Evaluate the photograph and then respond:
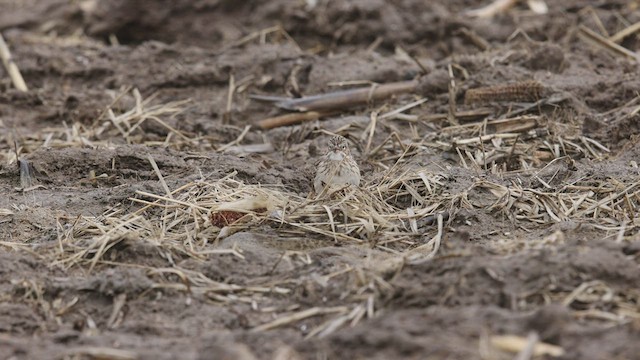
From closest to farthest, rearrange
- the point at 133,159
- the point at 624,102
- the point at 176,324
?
the point at 176,324 → the point at 133,159 → the point at 624,102

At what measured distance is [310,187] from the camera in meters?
7.38

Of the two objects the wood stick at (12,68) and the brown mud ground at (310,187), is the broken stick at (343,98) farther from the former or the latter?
the wood stick at (12,68)

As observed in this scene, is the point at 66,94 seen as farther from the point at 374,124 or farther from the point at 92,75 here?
the point at 374,124

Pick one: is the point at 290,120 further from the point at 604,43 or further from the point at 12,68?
the point at 604,43

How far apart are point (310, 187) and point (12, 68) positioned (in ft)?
12.4

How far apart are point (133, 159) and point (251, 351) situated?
3.40 metres

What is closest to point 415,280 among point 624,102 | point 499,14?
point 624,102

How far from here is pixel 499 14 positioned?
10641mm

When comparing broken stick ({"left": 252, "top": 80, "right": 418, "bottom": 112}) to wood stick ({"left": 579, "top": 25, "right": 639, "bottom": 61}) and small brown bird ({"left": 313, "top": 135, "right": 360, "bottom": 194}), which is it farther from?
wood stick ({"left": 579, "top": 25, "right": 639, "bottom": 61})

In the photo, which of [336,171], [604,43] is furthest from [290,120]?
[604,43]

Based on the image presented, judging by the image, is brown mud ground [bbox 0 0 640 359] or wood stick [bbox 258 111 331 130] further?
wood stick [bbox 258 111 331 130]

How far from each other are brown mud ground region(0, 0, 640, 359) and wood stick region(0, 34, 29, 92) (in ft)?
0.39

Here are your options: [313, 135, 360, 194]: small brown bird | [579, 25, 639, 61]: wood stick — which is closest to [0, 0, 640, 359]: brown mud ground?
[579, 25, 639, 61]: wood stick

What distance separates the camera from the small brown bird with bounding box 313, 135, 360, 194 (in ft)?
22.1
